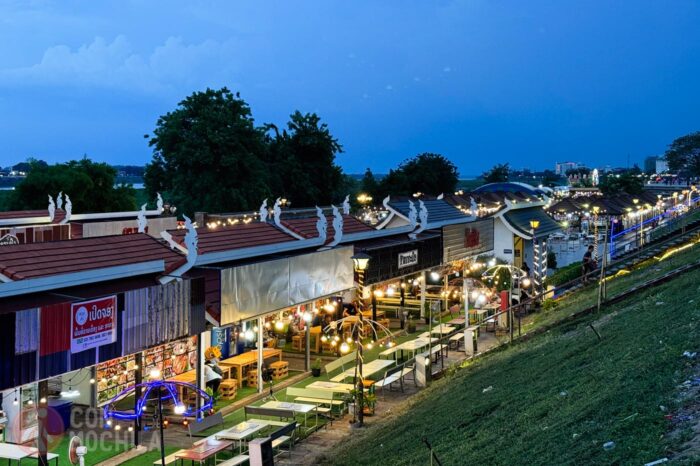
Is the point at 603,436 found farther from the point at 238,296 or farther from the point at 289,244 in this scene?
the point at 289,244

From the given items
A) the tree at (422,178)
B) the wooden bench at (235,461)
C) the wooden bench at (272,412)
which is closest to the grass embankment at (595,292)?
the wooden bench at (272,412)

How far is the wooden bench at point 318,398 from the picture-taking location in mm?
16497

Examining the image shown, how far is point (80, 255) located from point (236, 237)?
4980mm

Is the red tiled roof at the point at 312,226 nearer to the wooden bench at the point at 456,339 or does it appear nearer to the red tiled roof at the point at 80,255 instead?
the wooden bench at the point at 456,339

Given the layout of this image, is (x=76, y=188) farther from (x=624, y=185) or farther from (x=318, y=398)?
(x=624, y=185)

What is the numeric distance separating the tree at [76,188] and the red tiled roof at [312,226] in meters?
24.9

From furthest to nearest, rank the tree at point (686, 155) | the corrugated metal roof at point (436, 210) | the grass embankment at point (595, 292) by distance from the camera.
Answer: the tree at point (686, 155), the corrugated metal roof at point (436, 210), the grass embankment at point (595, 292)

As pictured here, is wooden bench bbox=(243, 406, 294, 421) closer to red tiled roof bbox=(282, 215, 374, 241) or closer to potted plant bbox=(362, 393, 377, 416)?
potted plant bbox=(362, 393, 377, 416)

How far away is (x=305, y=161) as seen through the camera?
175 ft

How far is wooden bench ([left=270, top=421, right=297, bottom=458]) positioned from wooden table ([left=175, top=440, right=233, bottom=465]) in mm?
930

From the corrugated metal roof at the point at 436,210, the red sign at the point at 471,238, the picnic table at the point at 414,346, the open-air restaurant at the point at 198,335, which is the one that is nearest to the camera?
the open-air restaurant at the point at 198,335

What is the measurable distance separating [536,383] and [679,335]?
245cm

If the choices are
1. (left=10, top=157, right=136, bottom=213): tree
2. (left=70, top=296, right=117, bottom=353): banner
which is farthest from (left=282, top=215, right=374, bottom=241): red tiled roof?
(left=10, top=157, right=136, bottom=213): tree

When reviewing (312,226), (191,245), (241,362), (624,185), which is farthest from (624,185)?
(191,245)
